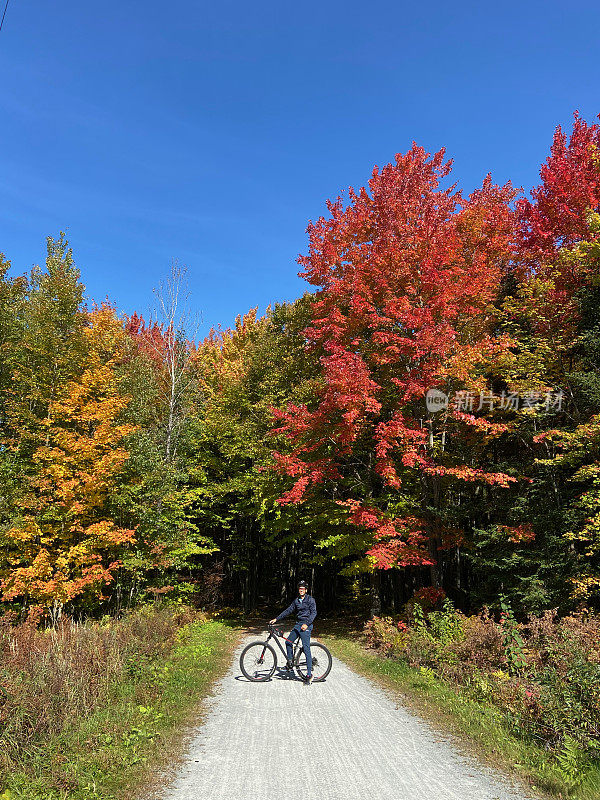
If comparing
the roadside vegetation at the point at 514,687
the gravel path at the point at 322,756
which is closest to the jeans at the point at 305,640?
the gravel path at the point at 322,756

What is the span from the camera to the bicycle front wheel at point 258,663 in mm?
9322

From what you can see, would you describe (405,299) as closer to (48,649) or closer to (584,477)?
(584,477)

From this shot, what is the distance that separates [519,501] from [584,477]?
209 cm

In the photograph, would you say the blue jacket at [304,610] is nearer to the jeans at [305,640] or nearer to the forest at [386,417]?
the jeans at [305,640]

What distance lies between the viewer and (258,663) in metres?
9.45

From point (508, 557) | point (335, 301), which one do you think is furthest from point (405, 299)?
point (508, 557)

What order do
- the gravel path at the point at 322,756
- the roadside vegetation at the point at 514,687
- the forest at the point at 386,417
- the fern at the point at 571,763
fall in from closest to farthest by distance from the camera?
the gravel path at the point at 322,756, the fern at the point at 571,763, the roadside vegetation at the point at 514,687, the forest at the point at 386,417

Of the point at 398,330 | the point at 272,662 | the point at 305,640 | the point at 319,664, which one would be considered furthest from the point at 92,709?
the point at 398,330

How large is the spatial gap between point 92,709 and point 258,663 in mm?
3639

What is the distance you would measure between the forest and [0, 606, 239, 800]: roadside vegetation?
5.91 meters

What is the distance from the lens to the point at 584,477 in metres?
11.2

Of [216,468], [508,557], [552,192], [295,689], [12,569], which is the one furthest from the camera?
[216,468]

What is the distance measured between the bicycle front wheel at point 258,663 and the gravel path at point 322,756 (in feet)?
3.39

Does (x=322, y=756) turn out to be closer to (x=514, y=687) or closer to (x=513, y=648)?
(x=514, y=687)
